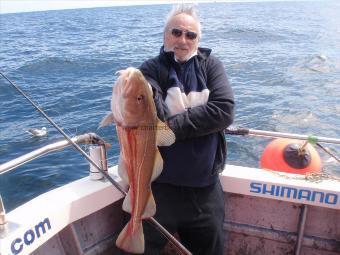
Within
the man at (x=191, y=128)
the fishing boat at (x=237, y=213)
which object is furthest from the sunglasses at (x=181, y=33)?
the fishing boat at (x=237, y=213)

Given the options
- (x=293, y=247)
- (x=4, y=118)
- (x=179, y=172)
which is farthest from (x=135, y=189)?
(x=4, y=118)

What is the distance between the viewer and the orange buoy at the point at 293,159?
4.85 metres

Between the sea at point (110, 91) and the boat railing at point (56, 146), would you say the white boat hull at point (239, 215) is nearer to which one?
the boat railing at point (56, 146)

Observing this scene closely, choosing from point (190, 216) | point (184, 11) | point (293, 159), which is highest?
point (184, 11)

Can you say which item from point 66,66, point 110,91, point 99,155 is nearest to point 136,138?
point 99,155

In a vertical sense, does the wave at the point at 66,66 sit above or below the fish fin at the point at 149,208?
below

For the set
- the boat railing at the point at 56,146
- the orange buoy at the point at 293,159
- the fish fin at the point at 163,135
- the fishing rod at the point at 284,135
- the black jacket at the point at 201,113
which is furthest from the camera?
the orange buoy at the point at 293,159

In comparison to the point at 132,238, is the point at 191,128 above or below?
above

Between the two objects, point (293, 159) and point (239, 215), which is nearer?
point (239, 215)

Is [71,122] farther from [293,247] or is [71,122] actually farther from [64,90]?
[293,247]

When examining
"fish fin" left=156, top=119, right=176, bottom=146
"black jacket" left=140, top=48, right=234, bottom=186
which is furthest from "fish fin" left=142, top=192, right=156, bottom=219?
"black jacket" left=140, top=48, right=234, bottom=186

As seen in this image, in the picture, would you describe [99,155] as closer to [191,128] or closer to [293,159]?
[191,128]

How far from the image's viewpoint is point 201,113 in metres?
2.93

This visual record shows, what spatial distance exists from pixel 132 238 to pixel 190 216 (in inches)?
27.9
